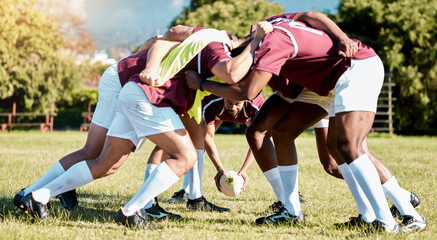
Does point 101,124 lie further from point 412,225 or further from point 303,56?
point 412,225

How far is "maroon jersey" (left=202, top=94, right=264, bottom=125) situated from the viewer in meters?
5.40

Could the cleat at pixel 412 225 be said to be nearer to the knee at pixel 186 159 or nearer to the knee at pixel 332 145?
the knee at pixel 332 145

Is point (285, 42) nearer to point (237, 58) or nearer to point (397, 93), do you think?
point (237, 58)

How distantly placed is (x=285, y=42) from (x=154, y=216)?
2.17 metres

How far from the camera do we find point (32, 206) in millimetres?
4207

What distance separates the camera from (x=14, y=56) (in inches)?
1281

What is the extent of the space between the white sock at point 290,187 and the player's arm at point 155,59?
1.63m

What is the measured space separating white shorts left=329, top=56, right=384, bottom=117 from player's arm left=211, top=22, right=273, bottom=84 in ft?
2.56

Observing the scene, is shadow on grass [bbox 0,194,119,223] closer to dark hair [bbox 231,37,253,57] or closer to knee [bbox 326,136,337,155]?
dark hair [bbox 231,37,253,57]

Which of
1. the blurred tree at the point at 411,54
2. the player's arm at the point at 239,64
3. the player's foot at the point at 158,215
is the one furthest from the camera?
the blurred tree at the point at 411,54

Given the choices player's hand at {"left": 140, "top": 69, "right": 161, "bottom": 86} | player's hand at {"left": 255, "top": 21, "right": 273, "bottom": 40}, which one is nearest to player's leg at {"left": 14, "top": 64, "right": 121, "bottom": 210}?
player's hand at {"left": 140, "top": 69, "right": 161, "bottom": 86}

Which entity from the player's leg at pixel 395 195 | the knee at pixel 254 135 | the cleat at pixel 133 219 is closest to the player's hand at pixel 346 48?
the player's leg at pixel 395 195

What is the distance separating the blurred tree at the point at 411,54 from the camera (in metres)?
25.9

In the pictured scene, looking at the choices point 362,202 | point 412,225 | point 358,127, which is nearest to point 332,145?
point 358,127
